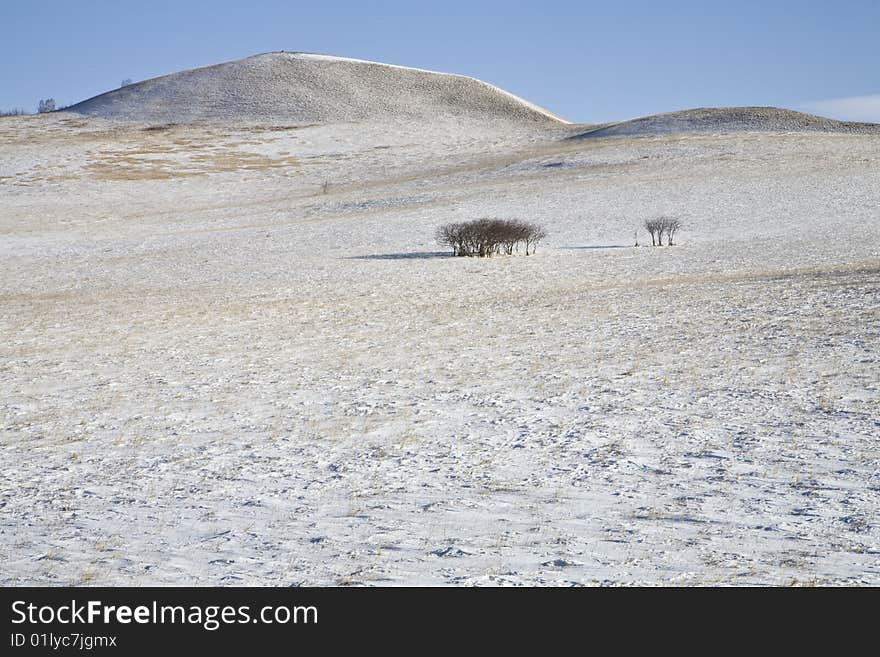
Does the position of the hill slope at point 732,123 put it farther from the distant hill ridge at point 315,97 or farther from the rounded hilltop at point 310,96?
the rounded hilltop at point 310,96

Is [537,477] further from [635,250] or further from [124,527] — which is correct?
[635,250]

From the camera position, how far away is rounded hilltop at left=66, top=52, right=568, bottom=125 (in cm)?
8519

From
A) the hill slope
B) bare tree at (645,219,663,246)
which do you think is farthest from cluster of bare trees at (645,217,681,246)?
the hill slope

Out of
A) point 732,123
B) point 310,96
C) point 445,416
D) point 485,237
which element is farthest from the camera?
point 310,96

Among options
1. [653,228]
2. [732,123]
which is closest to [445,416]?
[653,228]

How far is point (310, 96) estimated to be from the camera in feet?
300

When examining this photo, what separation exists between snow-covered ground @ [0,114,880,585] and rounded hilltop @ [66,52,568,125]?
6018cm

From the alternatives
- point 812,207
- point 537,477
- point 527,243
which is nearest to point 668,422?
point 537,477

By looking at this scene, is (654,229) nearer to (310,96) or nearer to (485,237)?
(485,237)

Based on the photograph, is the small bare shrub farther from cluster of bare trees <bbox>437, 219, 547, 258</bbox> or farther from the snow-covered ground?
cluster of bare trees <bbox>437, 219, 547, 258</bbox>

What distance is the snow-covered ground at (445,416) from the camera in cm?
561

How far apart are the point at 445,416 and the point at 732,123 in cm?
5837

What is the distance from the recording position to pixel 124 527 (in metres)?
6.21
